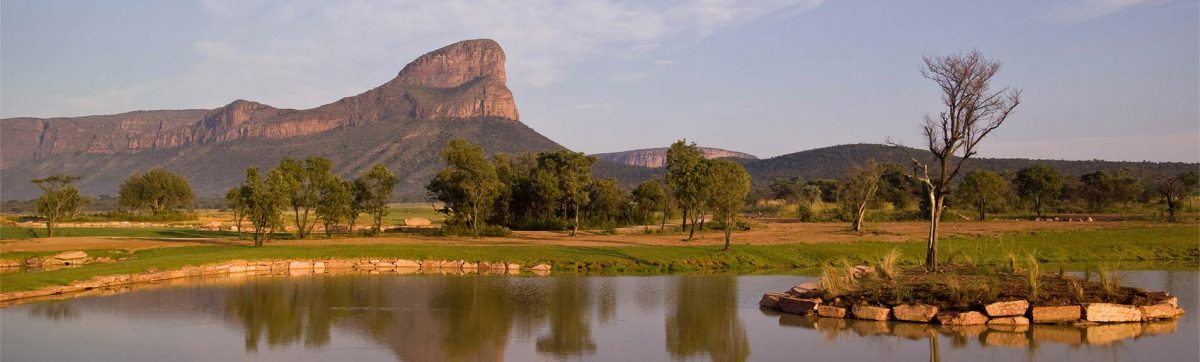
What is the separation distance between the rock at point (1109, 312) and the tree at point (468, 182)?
36166 millimetres

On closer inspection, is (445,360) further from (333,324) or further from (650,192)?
(650,192)

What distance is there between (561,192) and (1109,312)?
138ft

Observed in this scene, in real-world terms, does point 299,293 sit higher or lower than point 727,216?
lower

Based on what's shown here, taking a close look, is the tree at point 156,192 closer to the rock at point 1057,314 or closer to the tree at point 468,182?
the tree at point 468,182

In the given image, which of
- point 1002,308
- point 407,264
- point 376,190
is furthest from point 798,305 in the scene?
point 376,190

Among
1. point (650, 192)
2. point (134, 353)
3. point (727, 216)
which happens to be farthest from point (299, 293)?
point (650, 192)

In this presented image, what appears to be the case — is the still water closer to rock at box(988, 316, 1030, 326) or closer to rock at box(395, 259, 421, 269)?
rock at box(988, 316, 1030, 326)

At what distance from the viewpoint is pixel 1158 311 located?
60.6 feet

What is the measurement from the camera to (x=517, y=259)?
34.1 meters

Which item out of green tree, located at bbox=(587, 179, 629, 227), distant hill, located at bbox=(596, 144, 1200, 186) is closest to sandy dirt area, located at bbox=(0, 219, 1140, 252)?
green tree, located at bbox=(587, 179, 629, 227)

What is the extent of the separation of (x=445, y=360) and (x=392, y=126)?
176309 millimetres

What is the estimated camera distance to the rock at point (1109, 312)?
1811 cm

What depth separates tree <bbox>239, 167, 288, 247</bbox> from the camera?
4066 cm

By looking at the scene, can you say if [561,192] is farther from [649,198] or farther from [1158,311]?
[1158,311]
